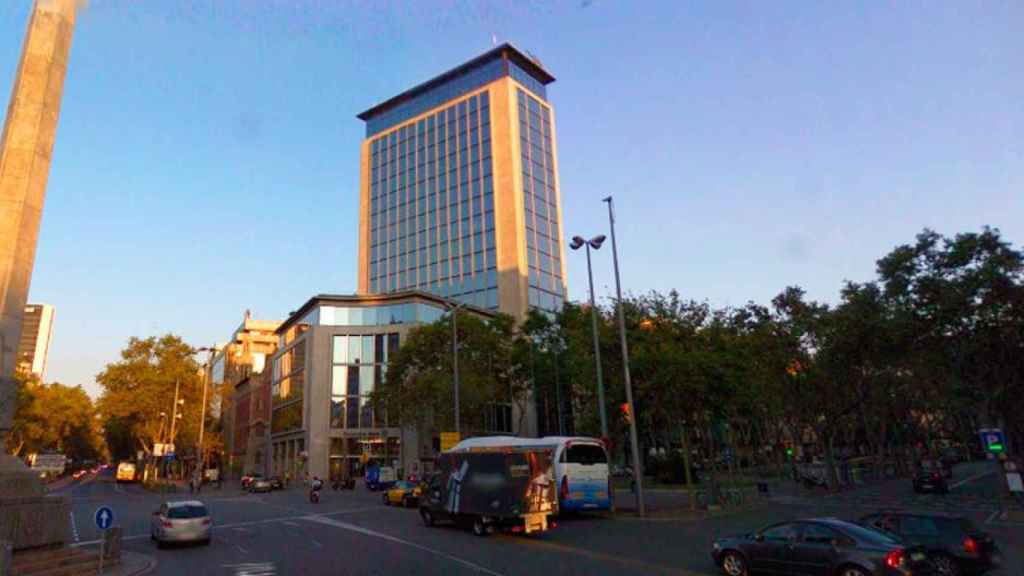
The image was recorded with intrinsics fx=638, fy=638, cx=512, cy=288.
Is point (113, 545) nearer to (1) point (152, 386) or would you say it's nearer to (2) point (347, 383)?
(2) point (347, 383)

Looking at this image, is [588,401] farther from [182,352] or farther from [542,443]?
[182,352]

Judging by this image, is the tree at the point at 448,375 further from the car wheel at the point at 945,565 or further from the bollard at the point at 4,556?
the car wheel at the point at 945,565

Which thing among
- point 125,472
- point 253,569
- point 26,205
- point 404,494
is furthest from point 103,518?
point 125,472

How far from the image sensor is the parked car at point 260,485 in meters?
55.8

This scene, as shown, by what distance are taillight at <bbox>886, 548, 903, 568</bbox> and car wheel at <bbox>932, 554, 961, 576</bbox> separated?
Answer: 8.61 feet

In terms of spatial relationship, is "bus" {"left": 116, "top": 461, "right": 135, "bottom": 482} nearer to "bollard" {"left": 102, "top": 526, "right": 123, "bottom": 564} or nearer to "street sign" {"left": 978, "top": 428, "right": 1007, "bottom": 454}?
"bollard" {"left": 102, "top": 526, "right": 123, "bottom": 564}

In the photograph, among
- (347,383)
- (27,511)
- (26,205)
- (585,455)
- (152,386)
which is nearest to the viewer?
(27,511)

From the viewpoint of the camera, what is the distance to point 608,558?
1545cm

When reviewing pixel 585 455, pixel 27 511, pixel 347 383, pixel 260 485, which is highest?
pixel 347 383

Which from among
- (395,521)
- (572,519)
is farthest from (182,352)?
(572,519)

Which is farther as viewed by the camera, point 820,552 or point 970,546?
point 970,546

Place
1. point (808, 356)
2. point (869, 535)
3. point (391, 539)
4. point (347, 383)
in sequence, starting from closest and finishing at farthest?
point (869, 535), point (391, 539), point (808, 356), point (347, 383)

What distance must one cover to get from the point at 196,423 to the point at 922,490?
7843 centimetres

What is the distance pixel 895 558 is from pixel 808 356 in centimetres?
3207
